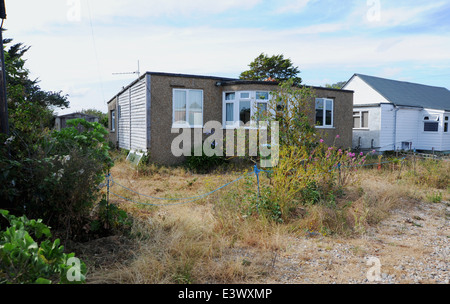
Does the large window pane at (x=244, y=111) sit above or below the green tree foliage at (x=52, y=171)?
above

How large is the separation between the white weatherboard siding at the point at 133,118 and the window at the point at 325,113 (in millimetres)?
8041

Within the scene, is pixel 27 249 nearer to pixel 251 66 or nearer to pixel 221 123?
pixel 221 123

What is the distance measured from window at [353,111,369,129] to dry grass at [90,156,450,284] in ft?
35.5

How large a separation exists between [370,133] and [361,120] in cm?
107

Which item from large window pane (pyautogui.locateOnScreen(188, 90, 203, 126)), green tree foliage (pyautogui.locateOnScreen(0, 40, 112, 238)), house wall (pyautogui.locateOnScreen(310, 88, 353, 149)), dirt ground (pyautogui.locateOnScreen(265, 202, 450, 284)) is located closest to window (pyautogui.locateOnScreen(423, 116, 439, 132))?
house wall (pyautogui.locateOnScreen(310, 88, 353, 149))

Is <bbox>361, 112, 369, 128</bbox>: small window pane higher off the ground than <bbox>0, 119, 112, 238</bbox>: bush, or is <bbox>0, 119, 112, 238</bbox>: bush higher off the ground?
<bbox>361, 112, 369, 128</bbox>: small window pane

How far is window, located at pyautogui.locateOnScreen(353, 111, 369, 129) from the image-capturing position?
60.9 ft

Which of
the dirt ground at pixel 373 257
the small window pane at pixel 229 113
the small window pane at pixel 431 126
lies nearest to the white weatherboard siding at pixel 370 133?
the small window pane at pixel 431 126

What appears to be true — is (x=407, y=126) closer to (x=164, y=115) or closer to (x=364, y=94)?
(x=364, y=94)

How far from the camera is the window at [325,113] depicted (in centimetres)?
1548

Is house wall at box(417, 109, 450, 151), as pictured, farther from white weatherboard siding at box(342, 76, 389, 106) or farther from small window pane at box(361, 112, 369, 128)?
small window pane at box(361, 112, 369, 128)

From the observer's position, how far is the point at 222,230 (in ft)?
16.1

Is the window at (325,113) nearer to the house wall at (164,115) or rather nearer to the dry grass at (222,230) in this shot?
the house wall at (164,115)

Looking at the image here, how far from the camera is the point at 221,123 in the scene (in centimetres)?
1305
